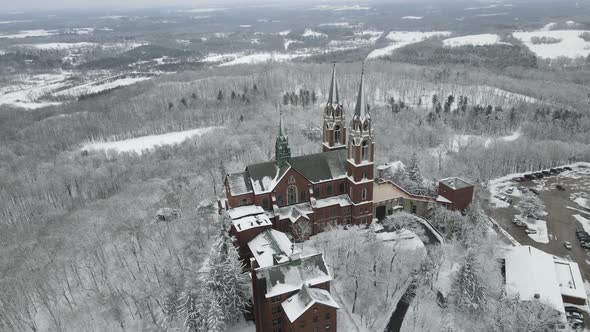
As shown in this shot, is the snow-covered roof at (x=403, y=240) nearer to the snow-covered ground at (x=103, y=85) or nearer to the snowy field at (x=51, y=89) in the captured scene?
the snowy field at (x=51, y=89)

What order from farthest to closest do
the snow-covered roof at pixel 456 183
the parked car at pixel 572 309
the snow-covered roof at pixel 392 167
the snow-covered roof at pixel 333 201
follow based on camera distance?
the snow-covered roof at pixel 392 167
the snow-covered roof at pixel 456 183
the snow-covered roof at pixel 333 201
the parked car at pixel 572 309

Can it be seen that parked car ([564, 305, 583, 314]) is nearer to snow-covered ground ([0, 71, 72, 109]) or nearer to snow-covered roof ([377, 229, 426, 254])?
snow-covered roof ([377, 229, 426, 254])

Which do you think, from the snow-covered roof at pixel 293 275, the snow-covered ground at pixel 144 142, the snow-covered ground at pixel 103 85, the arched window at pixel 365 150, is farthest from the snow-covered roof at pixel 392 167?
the snow-covered ground at pixel 103 85

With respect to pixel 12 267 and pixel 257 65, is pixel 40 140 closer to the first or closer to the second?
pixel 12 267

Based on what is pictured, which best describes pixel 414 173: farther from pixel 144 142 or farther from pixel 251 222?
pixel 144 142

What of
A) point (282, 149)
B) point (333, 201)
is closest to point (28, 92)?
point (282, 149)

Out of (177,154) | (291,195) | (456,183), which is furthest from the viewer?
(177,154)
